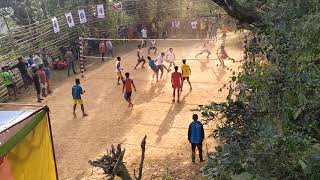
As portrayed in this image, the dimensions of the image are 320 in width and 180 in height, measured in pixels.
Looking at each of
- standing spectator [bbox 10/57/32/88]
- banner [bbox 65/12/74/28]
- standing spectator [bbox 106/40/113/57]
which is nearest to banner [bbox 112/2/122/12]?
standing spectator [bbox 106/40/113/57]

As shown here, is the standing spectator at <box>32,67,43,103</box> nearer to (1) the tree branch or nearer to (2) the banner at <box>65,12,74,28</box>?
(2) the banner at <box>65,12,74,28</box>

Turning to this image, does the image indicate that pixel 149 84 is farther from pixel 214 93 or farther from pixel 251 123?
pixel 251 123

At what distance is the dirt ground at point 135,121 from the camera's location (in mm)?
10430

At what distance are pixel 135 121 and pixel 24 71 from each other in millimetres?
6363

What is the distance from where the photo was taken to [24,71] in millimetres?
16750

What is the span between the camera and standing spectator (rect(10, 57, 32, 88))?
54.2ft

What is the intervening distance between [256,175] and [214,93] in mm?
11260

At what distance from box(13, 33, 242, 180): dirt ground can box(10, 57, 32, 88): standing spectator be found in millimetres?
1264

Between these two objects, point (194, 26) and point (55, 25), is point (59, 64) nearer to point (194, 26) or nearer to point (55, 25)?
point (55, 25)

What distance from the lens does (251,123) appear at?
5156 millimetres

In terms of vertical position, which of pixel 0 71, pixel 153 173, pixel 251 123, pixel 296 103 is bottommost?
pixel 153 173

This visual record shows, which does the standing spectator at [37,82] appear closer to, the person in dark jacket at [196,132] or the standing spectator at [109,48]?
the standing spectator at [109,48]

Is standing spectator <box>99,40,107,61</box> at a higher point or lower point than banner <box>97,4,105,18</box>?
lower

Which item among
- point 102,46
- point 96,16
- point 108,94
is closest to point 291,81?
point 108,94
